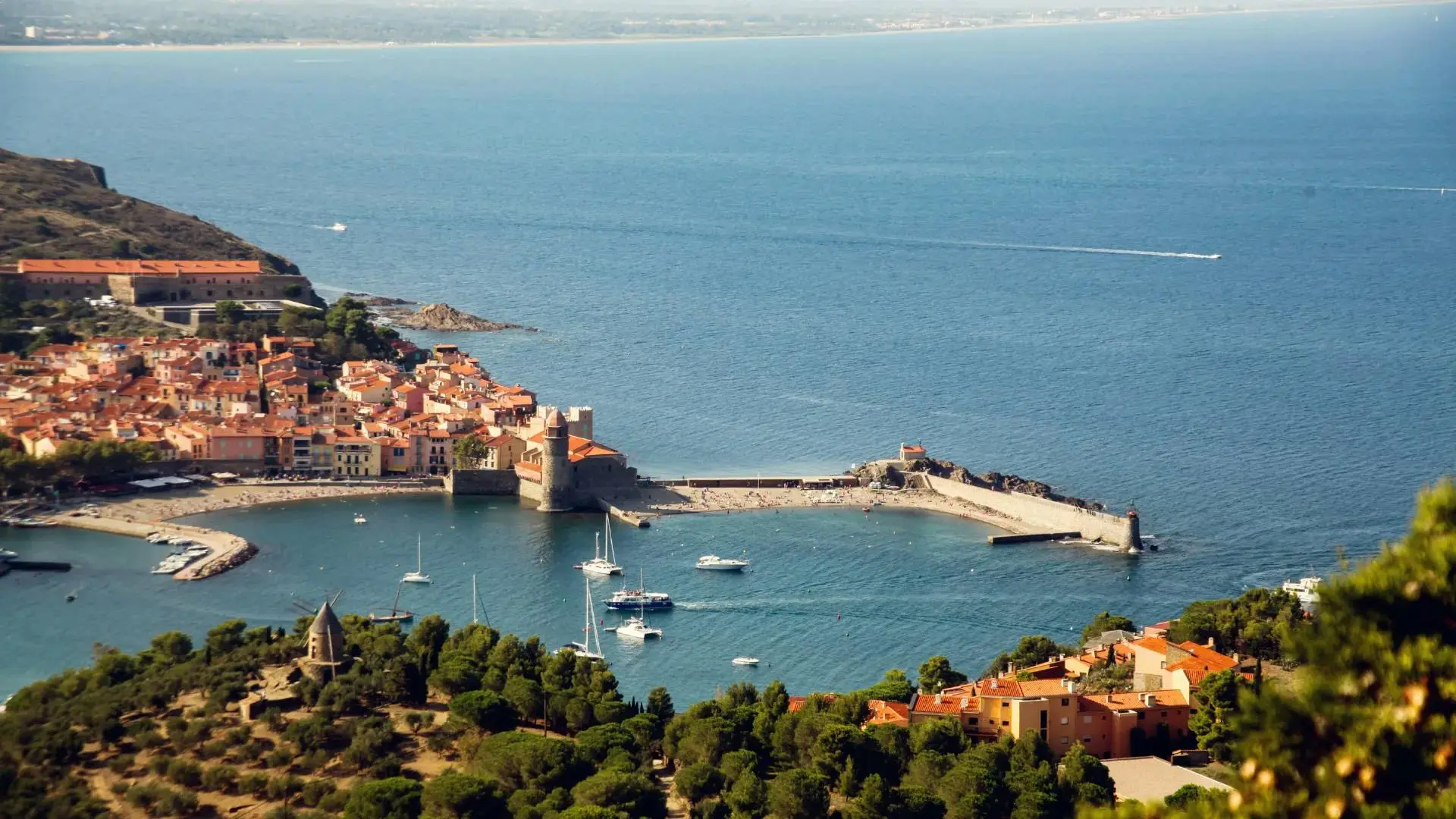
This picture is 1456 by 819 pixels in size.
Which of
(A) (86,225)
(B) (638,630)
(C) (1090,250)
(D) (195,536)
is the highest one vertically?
(C) (1090,250)

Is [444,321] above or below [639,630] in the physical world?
above

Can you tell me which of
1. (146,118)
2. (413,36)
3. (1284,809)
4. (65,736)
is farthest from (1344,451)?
(413,36)

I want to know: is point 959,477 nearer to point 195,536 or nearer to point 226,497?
point 226,497

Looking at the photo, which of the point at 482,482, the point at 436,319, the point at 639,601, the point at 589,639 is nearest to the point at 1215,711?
the point at 589,639

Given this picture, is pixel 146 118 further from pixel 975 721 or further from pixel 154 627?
pixel 975 721

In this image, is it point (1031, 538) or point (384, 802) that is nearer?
point (384, 802)

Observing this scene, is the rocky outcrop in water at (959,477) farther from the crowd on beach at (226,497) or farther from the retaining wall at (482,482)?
the crowd on beach at (226,497)
